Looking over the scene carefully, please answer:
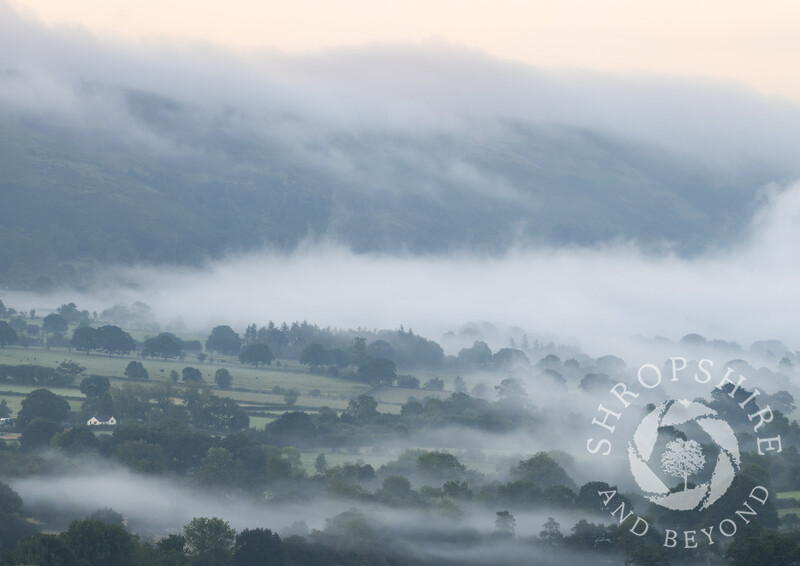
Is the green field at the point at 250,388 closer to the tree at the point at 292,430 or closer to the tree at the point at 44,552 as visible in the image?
the tree at the point at 292,430

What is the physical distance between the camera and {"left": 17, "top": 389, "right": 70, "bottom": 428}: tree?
431 feet

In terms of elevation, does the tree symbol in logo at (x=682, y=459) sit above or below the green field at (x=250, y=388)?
below

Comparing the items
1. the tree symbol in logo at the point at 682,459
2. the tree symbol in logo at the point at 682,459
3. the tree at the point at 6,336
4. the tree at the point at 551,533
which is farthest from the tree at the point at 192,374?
the tree at the point at 551,533

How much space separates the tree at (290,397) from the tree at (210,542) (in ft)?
270

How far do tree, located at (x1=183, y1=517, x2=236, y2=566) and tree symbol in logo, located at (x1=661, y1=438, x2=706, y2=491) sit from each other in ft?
137

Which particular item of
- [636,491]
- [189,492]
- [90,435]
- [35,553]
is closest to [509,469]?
[636,491]

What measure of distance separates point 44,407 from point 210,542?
61386 millimetres

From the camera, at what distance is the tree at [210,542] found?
253 feet

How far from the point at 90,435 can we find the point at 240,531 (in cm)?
3363

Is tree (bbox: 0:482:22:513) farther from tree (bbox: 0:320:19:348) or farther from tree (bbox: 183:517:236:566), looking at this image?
tree (bbox: 0:320:19:348)

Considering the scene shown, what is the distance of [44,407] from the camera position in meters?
133

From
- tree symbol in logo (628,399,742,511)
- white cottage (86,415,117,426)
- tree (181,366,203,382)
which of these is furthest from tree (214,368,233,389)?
tree symbol in logo (628,399,742,511)

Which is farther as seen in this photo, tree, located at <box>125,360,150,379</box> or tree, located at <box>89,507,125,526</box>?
tree, located at <box>125,360,150,379</box>

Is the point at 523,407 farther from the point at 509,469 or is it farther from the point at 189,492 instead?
the point at 189,492
